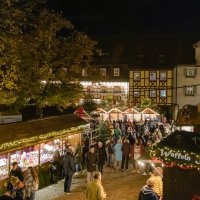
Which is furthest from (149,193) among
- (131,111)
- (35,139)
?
(131,111)

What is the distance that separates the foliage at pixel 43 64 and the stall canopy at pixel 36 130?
387cm

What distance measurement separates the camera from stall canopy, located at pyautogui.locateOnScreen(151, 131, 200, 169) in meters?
12.0

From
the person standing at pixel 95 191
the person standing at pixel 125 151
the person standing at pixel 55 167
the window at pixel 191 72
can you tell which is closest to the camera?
the person standing at pixel 95 191

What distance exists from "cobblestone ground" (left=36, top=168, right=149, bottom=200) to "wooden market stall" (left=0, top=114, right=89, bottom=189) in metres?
1.23

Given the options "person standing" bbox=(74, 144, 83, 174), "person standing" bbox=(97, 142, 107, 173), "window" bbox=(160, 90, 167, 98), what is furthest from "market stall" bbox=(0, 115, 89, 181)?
"window" bbox=(160, 90, 167, 98)

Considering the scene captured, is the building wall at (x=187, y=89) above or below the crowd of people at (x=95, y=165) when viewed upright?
above

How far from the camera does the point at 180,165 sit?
12219mm

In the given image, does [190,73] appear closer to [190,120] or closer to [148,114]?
[148,114]

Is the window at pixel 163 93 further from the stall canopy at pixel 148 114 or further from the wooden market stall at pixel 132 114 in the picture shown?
the wooden market stall at pixel 132 114

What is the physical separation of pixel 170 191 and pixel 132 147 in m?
11.0

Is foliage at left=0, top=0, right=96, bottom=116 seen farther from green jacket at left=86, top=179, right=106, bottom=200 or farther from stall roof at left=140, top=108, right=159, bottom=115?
green jacket at left=86, top=179, right=106, bottom=200

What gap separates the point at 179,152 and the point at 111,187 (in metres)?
7.51

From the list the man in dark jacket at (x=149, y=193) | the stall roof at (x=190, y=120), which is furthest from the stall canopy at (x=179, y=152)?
the stall roof at (x=190, y=120)

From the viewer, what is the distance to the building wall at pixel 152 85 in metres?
51.8
